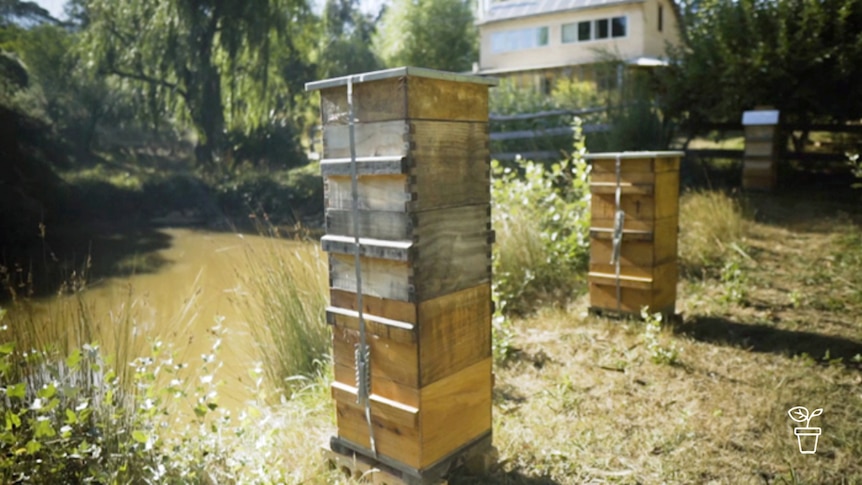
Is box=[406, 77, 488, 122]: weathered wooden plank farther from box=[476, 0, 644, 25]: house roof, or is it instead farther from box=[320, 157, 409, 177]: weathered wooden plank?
box=[476, 0, 644, 25]: house roof

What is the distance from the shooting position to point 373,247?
247 cm

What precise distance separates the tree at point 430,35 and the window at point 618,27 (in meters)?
9.72

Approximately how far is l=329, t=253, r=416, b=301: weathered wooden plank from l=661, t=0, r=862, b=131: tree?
875cm

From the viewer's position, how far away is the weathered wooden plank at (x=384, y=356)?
2.43 m

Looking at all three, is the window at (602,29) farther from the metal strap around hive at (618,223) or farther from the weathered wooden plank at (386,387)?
the weathered wooden plank at (386,387)

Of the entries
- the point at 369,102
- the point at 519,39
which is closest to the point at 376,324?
the point at 369,102

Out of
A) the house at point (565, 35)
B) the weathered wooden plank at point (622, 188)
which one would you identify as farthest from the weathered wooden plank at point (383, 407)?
the house at point (565, 35)

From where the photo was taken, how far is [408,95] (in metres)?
2.28

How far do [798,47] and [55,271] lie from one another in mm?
10613

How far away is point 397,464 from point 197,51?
15.8 meters

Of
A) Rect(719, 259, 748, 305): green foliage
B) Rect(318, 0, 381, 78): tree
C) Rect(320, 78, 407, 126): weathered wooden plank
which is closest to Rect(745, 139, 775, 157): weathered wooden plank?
Rect(719, 259, 748, 305): green foliage

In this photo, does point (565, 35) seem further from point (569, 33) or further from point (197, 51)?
point (197, 51)

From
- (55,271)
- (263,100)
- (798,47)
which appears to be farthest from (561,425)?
(263,100)

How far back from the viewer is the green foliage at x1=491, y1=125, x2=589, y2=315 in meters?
5.66
